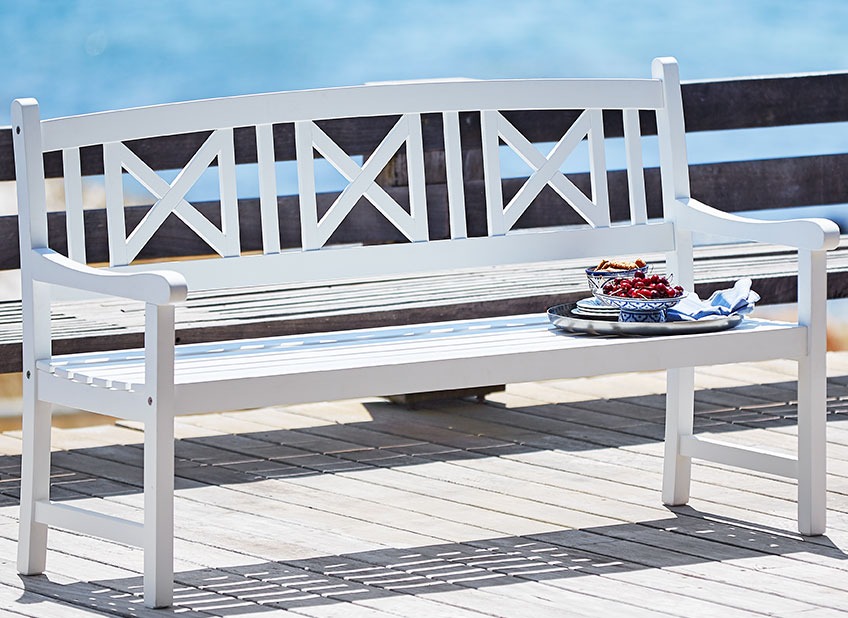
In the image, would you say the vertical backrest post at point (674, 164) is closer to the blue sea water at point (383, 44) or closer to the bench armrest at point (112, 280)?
the bench armrest at point (112, 280)

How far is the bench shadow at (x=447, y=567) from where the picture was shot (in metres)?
2.29

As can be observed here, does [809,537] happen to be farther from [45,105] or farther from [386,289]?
[45,105]

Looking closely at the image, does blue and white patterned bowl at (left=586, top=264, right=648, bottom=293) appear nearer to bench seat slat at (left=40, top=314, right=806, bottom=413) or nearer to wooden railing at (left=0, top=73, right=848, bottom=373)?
bench seat slat at (left=40, top=314, right=806, bottom=413)

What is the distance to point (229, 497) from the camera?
2949 mm

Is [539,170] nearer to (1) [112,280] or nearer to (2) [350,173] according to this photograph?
(2) [350,173]

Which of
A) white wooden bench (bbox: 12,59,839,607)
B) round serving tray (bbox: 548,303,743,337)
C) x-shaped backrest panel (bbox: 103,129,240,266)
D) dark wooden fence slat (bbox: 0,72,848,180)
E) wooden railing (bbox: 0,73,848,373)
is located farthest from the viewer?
dark wooden fence slat (bbox: 0,72,848,180)

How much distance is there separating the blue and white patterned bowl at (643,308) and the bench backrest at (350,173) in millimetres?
299

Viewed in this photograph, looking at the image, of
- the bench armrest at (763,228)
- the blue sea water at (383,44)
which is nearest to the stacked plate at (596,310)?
the bench armrest at (763,228)

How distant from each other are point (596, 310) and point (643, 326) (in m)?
0.13

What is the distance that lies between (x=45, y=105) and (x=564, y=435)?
11903 mm

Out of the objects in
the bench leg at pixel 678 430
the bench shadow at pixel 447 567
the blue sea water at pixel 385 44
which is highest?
the blue sea water at pixel 385 44

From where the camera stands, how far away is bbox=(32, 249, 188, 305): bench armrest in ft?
6.83

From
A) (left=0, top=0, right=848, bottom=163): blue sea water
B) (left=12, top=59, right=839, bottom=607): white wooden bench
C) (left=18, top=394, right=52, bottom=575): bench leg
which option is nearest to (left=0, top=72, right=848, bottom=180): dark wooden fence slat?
(left=12, top=59, right=839, bottom=607): white wooden bench

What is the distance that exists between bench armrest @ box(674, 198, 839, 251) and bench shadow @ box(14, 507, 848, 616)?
1.80 feet
